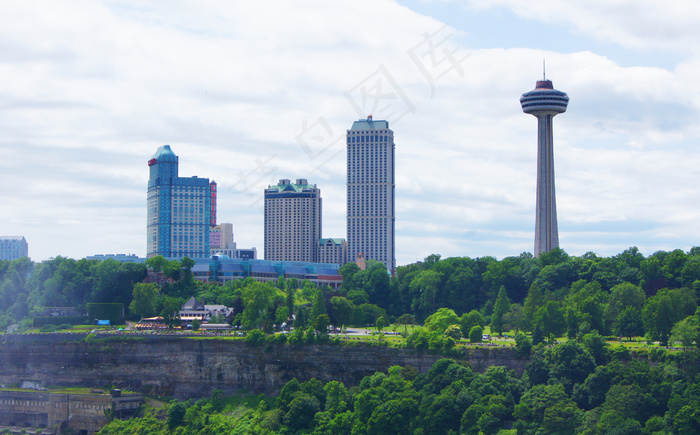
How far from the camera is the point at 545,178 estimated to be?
188 metres

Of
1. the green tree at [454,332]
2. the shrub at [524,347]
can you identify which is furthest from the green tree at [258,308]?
the shrub at [524,347]

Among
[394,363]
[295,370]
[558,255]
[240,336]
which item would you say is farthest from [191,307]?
[558,255]

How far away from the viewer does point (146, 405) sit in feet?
386

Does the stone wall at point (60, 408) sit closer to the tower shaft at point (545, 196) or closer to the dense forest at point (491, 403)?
the dense forest at point (491, 403)

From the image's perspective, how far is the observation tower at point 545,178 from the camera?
185375 mm

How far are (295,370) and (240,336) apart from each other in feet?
36.5

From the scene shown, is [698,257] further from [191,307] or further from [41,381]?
[41,381]

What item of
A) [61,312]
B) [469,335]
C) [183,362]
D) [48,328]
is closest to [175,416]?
[183,362]

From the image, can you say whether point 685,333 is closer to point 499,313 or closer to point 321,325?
point 499,313

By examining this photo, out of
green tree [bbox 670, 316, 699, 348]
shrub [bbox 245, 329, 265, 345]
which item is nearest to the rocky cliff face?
shrub [bbox 245, 329, 265, 345]

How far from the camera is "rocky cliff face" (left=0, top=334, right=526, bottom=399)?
11506 cm

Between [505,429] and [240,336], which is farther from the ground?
[240,336]

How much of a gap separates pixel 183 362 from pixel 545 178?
93.0 metres

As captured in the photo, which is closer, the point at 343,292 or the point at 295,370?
the point at 295,370
